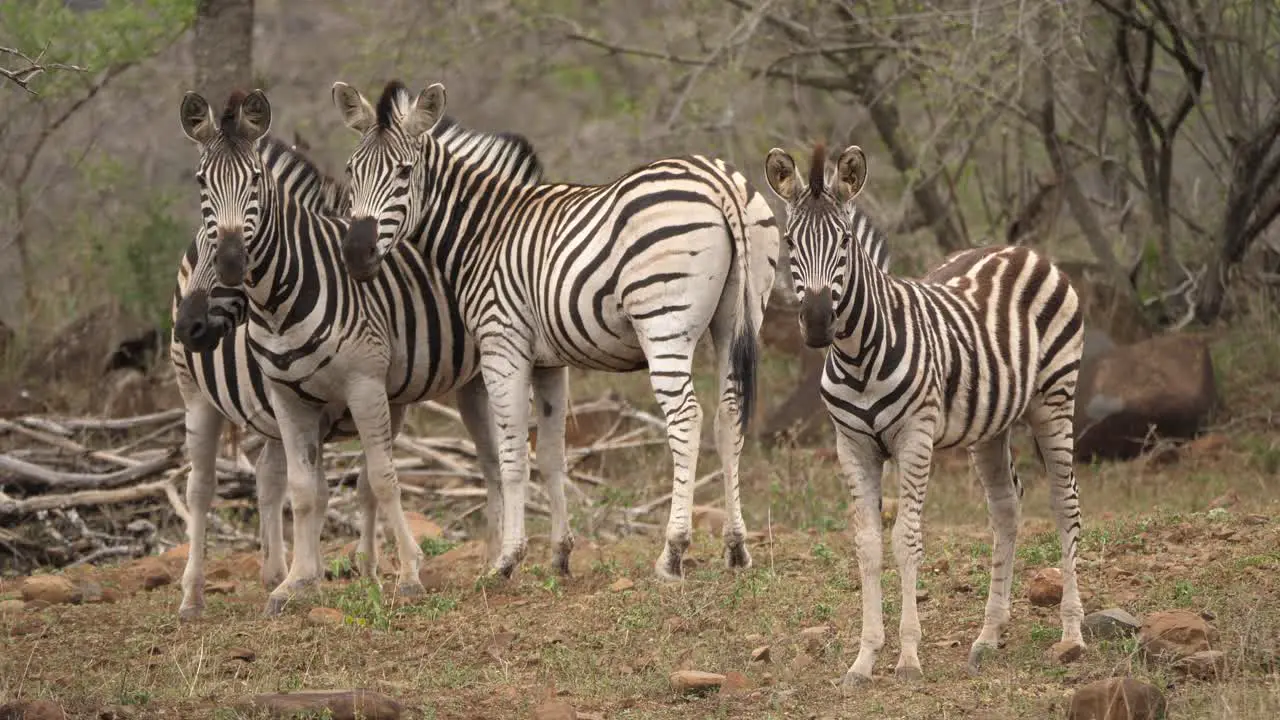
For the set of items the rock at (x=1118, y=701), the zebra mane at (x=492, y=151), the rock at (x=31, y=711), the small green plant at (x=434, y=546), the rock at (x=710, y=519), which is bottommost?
the rock at (x=1118, y=701)

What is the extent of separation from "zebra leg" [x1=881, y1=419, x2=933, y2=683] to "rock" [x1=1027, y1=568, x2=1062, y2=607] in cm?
127

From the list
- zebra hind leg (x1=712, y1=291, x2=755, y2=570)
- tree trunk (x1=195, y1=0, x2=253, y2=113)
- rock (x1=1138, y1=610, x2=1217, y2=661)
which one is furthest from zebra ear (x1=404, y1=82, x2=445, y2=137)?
rock (x1=1138, y1=610, x2=1217, y2=661)

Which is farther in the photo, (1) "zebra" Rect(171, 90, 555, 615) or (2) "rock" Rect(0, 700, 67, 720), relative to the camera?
(1) "zebra" Rect(171, 90, 555, 615)

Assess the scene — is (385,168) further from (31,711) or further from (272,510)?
(31,711)

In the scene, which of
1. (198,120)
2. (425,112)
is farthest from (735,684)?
(198,120)

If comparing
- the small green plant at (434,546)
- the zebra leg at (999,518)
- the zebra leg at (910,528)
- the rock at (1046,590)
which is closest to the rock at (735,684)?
the zebra leg at (910,528)

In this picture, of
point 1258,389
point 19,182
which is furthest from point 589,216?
point 19,182

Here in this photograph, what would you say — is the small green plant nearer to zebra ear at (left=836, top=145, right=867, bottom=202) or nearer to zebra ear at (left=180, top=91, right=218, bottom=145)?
zebra ear at (left=180, top=91, right=218, bottom=145)

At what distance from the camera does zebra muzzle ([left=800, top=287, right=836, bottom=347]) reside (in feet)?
18.0

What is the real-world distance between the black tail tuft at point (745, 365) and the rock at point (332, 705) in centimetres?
292

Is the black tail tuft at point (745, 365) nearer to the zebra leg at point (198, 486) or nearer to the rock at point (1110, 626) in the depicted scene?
the rock at point (1110, 626)

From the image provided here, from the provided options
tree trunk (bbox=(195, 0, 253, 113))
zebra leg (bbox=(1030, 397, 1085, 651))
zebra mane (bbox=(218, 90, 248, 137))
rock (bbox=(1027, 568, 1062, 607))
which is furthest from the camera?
tree trunk (bbox=(195, 0, 253, 113))

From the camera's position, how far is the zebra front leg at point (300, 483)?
794cm

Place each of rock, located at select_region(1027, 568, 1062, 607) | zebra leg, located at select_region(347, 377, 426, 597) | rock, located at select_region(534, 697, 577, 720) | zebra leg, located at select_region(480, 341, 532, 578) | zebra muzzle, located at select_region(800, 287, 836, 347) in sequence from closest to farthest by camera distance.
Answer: rock, located at select_region(534, 697, 577, 720), zebra muzzle, located at select_region(800, 287, 836, 347), rock, located at select_region(1027, 568, 1062, 607), zebra leg, located at select_region(347, 377, 426, 597), zebra leg, located at select_region(480, 341, 532, 578)
